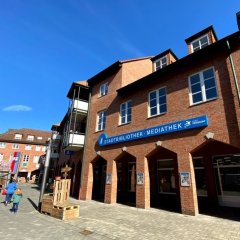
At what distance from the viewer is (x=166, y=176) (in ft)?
50.7

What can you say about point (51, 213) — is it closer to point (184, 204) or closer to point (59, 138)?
point (184, 204)

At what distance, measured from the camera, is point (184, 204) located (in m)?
10.3

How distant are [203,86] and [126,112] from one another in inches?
245

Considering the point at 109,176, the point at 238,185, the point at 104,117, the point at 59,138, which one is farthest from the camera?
the point at 59,138

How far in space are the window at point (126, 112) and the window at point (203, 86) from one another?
5.09m

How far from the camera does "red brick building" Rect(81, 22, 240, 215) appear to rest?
10.3m

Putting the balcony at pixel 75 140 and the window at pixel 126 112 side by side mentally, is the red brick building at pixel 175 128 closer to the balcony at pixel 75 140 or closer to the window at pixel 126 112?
the window at pixel 126 112

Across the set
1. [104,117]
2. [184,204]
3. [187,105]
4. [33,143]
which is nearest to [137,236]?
[184,204]

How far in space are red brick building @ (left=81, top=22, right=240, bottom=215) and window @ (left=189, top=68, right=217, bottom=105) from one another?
5cm

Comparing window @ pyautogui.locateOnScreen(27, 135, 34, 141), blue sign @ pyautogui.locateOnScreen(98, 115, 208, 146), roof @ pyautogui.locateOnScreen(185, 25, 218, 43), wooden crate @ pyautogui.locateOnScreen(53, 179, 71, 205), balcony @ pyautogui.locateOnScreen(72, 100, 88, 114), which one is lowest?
wooden crate @ pyautogui.locateOnScreen(53, 179, 71, 205)

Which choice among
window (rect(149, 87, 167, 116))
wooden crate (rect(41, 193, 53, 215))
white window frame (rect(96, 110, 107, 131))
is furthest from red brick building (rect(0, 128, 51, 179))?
window (rect(149, 87, 167, 116))

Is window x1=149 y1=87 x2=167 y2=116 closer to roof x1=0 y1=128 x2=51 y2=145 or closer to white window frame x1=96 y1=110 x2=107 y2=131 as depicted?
white window frame x1=96 y1=110 x2=107 y2=131

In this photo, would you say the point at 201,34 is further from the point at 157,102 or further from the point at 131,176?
the point at 131,176

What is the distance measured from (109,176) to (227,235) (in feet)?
30.7
